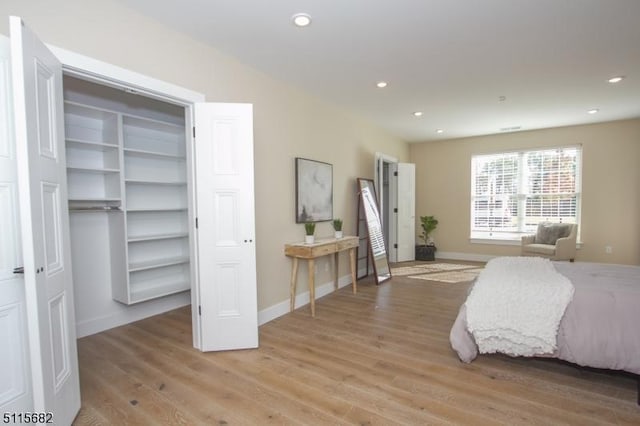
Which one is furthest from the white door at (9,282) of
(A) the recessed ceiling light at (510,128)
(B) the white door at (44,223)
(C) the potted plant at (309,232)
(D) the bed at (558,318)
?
(A) the recessed ceiling light at (510,128)

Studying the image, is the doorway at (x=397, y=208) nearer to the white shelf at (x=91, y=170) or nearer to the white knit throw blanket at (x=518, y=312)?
the white knit throw blanket at (x=518, y=312)

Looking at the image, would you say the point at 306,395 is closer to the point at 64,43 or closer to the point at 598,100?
the point at 64,43

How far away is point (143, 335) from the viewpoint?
3.06 meters

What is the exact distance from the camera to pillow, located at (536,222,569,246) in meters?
5.52

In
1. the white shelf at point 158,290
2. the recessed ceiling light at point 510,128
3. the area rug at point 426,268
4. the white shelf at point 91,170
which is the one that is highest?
the recessed ceiling light at point 510,128

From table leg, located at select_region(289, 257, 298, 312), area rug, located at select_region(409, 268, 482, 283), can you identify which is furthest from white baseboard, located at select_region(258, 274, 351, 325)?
area rug, located at select_region(409, 268, 482, 283)

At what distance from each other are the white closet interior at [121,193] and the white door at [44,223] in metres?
1.21

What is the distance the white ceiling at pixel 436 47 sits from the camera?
2.29 metres

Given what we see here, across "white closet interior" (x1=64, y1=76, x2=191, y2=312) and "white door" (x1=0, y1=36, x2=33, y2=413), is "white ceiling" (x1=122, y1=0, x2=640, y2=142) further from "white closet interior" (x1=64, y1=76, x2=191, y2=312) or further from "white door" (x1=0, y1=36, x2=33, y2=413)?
"white closet interior" (x1=64, y1=76, x2=191, y2=312)

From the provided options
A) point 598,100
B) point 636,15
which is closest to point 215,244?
point 636,15

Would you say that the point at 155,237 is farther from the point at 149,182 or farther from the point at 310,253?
the point at 310,253

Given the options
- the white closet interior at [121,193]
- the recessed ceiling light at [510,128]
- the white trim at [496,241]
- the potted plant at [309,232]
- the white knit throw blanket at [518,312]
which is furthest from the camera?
the white trim at [496,241]

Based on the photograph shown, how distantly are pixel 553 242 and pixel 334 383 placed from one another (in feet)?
17.1

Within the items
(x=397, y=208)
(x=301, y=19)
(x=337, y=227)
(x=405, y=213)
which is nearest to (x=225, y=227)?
(x=301, y=19)
